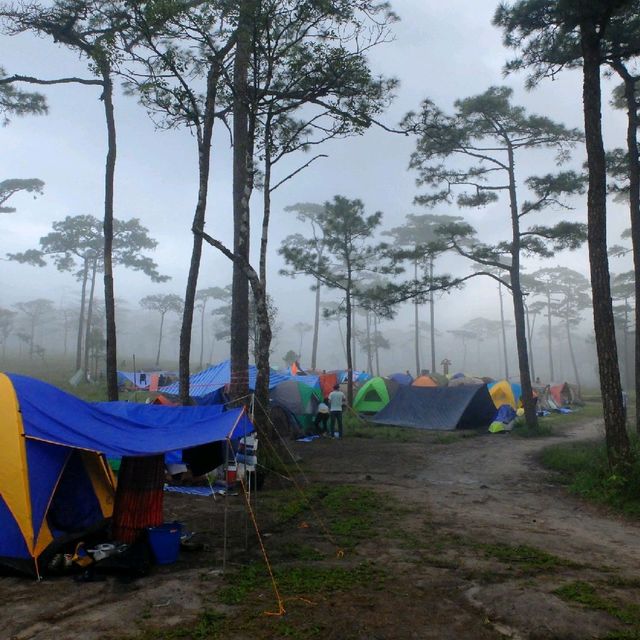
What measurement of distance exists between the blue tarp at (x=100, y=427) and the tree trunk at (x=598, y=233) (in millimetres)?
5620

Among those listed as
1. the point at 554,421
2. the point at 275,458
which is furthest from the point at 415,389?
the point at 275,458

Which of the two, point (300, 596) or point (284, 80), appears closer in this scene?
point (300, 596)

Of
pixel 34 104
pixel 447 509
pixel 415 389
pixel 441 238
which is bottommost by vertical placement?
pixel 447 509

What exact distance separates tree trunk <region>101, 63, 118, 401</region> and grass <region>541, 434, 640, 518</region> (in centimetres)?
951

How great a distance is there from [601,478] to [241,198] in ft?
26.8

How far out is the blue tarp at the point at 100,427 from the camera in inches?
222

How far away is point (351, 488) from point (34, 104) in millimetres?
12196

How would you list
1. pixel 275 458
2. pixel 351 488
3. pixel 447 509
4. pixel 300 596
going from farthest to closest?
pixel 275 458 < pixel 351 488 < pixel 447 509 < pixel 300 596

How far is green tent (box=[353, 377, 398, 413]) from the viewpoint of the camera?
21312 millimetres

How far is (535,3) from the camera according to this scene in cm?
912

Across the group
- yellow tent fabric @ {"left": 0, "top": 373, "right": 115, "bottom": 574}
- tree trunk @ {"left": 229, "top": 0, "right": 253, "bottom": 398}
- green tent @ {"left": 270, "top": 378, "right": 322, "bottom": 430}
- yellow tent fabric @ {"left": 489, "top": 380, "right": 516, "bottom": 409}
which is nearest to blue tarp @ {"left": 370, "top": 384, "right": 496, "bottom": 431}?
yellow tent fabric @ {"left": 489, "top": 380, "right": 516, "bottom": 409}

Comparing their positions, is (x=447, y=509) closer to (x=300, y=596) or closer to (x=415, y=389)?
(x=300, y=596)

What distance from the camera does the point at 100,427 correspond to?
6.31 metres

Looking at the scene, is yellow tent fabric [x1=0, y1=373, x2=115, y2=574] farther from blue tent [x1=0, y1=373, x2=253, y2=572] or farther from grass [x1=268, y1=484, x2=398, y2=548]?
grass [x1=268, y1=484, x2=398, y2=548]
